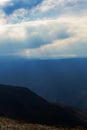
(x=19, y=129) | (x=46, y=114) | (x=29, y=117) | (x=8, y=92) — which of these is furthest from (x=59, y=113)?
(x=19, y=129)

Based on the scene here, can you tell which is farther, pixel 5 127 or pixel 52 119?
pixel 52 119

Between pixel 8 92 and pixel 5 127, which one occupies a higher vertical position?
pixel 8 92

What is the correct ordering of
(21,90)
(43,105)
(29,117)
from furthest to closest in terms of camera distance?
(21,90) < (43,105) < (29,117)

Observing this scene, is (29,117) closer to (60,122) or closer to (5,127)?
(60,122)

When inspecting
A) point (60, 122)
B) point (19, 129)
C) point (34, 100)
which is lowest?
point (19, 129)

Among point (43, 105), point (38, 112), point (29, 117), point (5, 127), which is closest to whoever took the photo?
point (5, 127)

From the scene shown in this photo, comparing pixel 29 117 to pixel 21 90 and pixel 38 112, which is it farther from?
pixel 21 90
